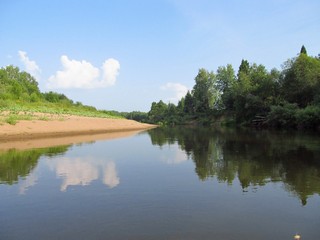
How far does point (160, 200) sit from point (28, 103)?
55275 millimetres

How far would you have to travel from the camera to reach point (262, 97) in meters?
66.4

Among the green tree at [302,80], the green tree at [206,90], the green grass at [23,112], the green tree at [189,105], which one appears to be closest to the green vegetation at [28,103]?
the green grass at [23,112]

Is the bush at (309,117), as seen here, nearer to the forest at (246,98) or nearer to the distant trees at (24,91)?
the forest at (246,98)

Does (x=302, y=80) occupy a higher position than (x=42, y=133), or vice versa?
(x=302, y=80)

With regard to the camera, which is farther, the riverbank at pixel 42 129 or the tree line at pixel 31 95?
the tree line at pixel 31 95

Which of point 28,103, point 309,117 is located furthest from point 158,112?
point 309,117

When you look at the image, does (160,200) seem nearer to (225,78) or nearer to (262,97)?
(262,97)

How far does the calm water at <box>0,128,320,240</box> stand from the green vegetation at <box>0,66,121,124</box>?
20152 millimetres

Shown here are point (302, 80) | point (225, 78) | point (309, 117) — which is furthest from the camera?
point (225, 78)

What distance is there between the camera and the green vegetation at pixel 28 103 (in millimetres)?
37625

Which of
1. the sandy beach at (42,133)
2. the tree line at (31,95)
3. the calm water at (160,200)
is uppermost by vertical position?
the tree line at (31,95)

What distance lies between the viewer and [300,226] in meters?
7.16

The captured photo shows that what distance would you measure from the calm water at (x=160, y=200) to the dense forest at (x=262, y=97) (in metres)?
36.6

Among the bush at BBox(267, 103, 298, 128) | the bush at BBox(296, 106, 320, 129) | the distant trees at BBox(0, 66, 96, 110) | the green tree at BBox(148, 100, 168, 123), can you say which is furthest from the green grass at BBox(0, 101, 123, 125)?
the green tree at BBox(148, 100, 168, 123)
